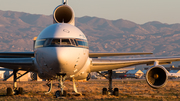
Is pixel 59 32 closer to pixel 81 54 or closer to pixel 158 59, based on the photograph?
pixel 81 54

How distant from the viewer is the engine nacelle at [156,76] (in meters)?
21.0

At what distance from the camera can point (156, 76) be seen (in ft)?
69.7

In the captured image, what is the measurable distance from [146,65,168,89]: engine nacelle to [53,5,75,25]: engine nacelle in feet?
22.7

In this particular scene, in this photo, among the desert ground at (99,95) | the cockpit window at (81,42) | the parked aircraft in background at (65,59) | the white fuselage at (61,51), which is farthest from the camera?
the desert ground at (99,95)

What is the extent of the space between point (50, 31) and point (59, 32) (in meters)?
0.64

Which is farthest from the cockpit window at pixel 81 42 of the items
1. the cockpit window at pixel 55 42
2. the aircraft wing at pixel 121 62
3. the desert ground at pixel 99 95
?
the desert ground at pixel 99 95

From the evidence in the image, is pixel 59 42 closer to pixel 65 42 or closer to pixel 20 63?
pixel 65 42

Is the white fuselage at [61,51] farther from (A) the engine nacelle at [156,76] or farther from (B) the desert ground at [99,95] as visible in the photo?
(A) the engine nacelle at [156,76]

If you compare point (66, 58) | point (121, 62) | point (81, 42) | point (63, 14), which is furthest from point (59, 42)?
point (121, 62)

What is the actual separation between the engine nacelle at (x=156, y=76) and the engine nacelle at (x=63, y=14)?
6909mm

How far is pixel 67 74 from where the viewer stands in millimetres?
A: 18500

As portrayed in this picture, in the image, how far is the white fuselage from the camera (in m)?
16.7

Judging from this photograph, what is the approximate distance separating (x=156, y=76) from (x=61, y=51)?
7.96m

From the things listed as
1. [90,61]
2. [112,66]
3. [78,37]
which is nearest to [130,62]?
[112,66]
